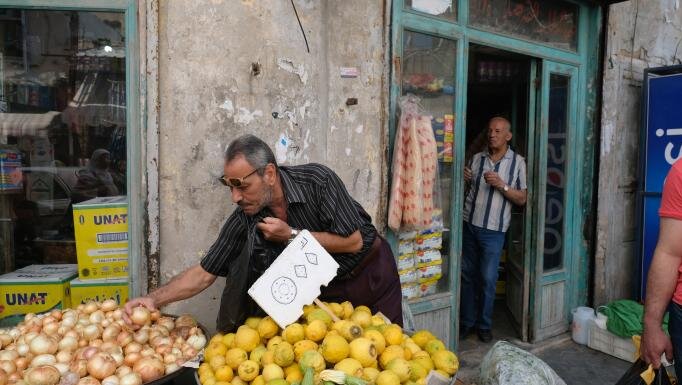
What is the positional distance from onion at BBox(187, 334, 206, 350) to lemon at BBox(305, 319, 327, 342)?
0.66 meters

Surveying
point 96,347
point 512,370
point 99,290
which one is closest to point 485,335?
point 512,370

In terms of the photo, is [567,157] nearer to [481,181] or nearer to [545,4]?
[481,181]

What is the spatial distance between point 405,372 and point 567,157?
148 inches

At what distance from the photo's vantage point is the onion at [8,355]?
210 cm

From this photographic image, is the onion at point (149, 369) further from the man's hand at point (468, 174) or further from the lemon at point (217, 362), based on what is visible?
the man's hand at point (468, 174)

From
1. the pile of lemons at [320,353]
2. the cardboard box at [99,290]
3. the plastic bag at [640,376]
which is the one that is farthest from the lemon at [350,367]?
the cardboard box at [99,290]

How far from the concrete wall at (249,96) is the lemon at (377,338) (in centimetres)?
146

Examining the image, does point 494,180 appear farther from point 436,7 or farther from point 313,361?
point 313,361

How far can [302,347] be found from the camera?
1933 millimetres

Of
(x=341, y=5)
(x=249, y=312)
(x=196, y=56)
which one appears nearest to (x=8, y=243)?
(x=196, y=56)

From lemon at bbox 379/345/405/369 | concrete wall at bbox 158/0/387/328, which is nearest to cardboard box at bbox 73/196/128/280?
concrete wall at bbox 158/0/387/328

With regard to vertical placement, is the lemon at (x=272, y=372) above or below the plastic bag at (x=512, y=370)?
above

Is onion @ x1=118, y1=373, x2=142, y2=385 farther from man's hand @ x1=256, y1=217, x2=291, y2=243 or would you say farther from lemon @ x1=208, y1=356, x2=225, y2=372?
man's hand @ x1=256, y1=217, x2=291, y2=243

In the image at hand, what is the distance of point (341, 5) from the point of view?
11.4 ft
